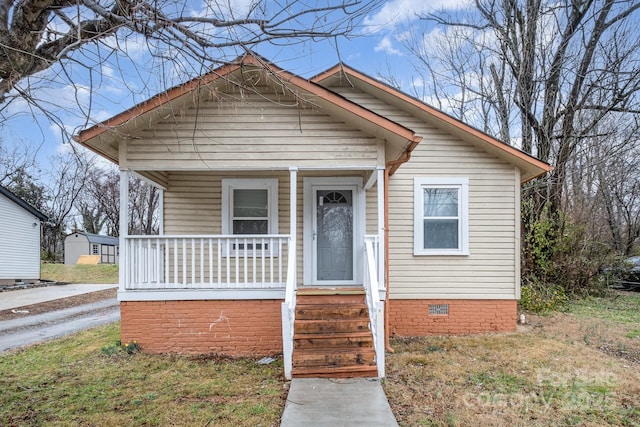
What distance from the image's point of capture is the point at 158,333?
6.75 m

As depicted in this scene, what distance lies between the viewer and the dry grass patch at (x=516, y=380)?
4258mm

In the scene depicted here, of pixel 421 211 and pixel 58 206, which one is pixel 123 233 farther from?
pixel 58 206

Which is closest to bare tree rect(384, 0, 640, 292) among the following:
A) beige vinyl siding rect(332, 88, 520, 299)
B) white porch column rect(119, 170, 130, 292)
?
beige vinyl siding rect(332, 88, 520, 299)

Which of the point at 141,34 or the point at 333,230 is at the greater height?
the point at 141,34

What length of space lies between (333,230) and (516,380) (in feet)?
13.6

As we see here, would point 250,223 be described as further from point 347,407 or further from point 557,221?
point 557,221

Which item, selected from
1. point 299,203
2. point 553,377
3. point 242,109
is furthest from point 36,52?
point 553,377

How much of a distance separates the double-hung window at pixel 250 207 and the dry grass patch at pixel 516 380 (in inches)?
133

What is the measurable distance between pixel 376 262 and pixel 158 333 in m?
3.75

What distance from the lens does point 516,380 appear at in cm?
534

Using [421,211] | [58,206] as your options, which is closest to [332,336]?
[421,211]

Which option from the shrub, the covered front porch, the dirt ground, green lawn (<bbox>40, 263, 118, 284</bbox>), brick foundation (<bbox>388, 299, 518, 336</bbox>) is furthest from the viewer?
green lawn (<bbox>40, 263, 118, 284</bbox>)

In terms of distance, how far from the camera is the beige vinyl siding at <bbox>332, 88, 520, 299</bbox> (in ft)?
27.2

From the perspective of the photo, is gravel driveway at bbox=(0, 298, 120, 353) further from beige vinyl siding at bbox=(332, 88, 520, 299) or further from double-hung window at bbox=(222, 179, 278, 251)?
beige vinyl siding at bbox=(332, 88, 520, 299)
